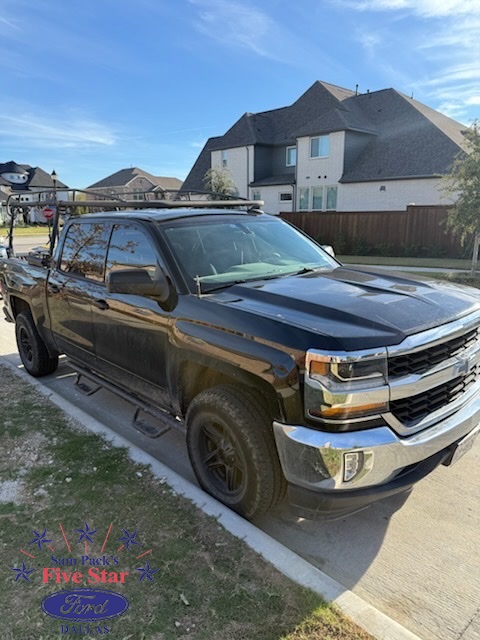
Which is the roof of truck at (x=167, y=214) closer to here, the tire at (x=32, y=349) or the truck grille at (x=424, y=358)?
the tire at (x=32, y=349)

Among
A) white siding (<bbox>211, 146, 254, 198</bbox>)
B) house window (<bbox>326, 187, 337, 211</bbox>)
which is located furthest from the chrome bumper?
white siding (<bbox>211, 146, 254, 198</bbox>)

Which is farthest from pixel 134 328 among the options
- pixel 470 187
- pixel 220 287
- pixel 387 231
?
pixel 387 231

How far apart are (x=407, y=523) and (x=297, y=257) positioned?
2.18 metres

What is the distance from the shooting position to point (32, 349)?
221 inches

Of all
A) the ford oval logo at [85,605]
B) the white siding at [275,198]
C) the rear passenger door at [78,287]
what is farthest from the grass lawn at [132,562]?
the white siding at [275,198]

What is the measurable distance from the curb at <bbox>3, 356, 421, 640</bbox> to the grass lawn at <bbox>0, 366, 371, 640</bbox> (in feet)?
0.18

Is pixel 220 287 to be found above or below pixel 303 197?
below

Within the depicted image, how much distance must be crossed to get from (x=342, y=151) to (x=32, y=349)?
24.2m

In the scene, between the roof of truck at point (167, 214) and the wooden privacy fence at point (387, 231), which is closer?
the roof of truck at point (167, 214)

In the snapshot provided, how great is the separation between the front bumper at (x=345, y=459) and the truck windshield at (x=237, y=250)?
4.33ft

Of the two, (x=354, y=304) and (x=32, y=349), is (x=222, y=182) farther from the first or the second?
(x=354, y=304)

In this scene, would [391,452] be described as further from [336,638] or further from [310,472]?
[336,638]

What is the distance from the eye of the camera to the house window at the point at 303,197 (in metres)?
28.3

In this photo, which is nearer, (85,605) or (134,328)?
(85,605)
